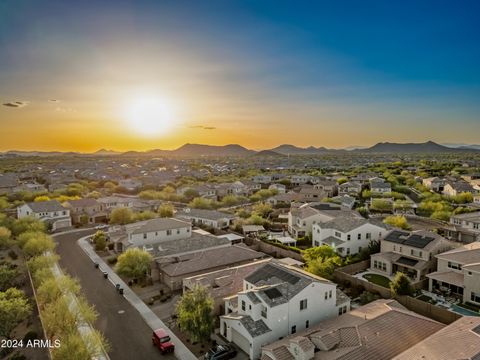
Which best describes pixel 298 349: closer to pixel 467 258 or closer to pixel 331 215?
pixel 467 258

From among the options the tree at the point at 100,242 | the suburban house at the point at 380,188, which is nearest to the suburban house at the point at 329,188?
the suburban house at the point at 380,188

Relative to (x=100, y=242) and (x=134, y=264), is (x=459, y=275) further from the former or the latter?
(x=100, y=242)

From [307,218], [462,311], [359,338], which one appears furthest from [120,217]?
[462,311]

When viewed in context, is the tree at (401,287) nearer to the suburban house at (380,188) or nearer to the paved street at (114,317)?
the paved street at (114,317)

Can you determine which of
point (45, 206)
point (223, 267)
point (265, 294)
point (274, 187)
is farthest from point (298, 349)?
point (274, 187)

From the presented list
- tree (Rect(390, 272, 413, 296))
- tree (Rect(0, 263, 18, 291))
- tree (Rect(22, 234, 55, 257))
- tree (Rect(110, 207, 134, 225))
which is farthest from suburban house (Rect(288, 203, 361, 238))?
tree (Rect(0, 263, 18, 291))

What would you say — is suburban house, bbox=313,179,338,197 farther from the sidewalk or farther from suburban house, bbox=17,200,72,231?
the sidewalk
